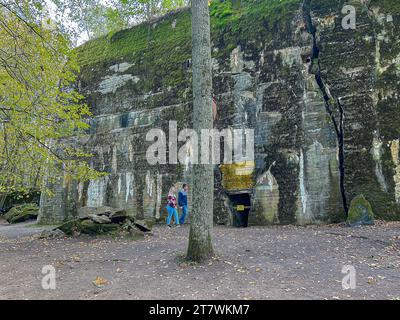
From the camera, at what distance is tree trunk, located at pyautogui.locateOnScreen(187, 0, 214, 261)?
22.9ft

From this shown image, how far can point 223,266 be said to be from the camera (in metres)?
6.68

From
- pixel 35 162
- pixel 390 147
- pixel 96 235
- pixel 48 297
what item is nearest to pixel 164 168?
pixel 96 235

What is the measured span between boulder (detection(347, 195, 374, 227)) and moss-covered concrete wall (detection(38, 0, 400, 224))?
1.58 ft

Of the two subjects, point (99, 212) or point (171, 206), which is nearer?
point (99, 212)

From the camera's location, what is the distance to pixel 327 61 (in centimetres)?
1195

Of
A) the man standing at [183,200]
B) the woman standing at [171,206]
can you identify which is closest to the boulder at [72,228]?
the woman standing at [171,206]

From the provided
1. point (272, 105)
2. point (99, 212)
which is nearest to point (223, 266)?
point (99, 212)

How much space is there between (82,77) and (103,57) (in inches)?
50.6

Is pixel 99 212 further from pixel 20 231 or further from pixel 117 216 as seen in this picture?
pixel 20 231

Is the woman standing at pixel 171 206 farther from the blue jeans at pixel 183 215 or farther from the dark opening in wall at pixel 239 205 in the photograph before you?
the dark opening in wall at pixel 239 205

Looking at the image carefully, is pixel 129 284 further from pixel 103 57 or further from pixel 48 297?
pixel 103 57

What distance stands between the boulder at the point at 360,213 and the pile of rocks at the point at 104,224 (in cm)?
546

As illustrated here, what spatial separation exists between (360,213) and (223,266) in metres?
5.17

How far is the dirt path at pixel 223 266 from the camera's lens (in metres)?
5.47
